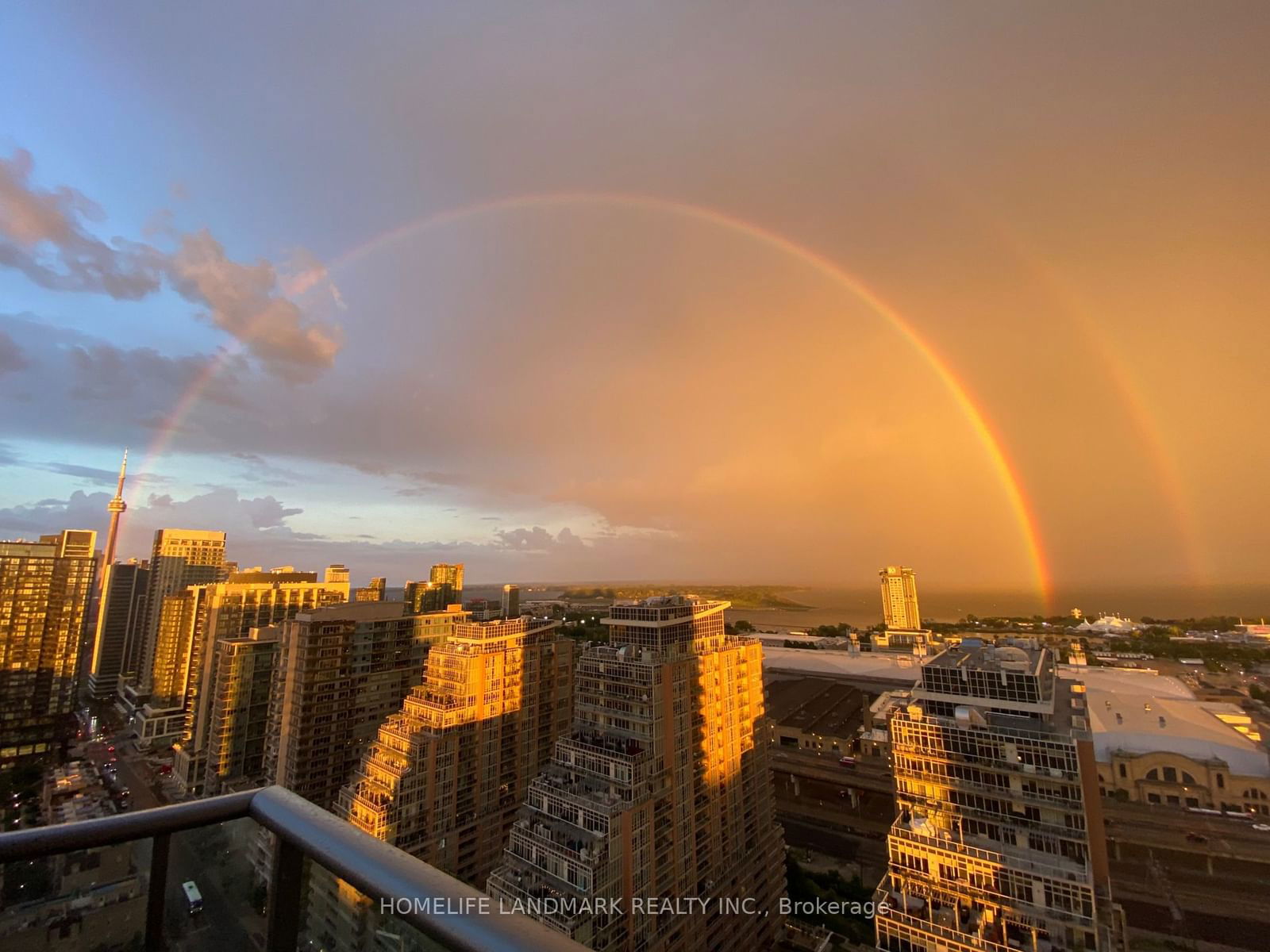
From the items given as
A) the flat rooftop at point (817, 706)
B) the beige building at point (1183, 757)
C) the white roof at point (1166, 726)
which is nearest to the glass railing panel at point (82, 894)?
the white roof at point (1166, 726)

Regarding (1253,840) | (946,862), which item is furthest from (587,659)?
(1253,840)

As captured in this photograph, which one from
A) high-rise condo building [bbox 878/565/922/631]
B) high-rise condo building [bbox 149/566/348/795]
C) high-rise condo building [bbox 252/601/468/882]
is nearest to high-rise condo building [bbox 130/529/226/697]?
high-rise condo building [bbox 149/566/348/795]

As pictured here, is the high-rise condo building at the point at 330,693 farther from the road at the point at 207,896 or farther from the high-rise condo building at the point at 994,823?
the road at the point at 207,896

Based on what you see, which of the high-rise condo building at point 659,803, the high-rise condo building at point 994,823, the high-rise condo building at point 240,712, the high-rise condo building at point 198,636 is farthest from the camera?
the high-rise condo building at point 198,636

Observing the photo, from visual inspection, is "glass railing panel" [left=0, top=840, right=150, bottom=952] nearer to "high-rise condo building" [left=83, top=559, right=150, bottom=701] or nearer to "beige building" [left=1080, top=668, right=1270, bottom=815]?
"beige building" [left=1080, top=668, right=1270, bottom=815]

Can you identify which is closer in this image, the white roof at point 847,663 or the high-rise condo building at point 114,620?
the white roof at point 847,663

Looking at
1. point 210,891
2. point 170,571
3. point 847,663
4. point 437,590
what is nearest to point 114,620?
point 170,571
